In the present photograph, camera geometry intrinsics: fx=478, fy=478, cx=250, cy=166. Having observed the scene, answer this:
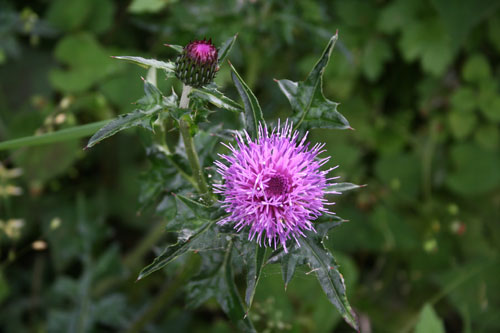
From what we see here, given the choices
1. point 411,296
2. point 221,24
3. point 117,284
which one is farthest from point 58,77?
point 411,296

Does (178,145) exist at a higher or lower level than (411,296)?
higher

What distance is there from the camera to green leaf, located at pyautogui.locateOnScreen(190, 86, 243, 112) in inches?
69.2

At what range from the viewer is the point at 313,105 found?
2.02 metres

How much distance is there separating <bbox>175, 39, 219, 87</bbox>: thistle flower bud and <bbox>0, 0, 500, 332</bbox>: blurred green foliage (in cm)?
155

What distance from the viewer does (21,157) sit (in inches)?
141

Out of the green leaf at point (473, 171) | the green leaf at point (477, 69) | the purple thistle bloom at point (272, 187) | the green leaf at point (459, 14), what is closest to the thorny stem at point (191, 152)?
the purple thistle bloom at point (272, 187)

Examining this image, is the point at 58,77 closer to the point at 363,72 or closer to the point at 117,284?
the point at 117,284

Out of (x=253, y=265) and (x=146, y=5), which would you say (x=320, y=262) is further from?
(x=146, y=5)

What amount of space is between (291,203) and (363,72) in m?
2.75

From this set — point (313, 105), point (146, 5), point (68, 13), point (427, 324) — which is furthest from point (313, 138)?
point (68, 13)

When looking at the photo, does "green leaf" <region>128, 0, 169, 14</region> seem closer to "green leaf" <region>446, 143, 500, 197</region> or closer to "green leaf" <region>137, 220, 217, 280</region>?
"green leaf" <region>137, 220, 217, 280</region>

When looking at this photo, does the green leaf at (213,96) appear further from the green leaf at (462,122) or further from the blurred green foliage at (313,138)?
the green leaf at (462,122)

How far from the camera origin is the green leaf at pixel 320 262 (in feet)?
5.55

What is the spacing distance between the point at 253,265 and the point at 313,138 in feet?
8.37
